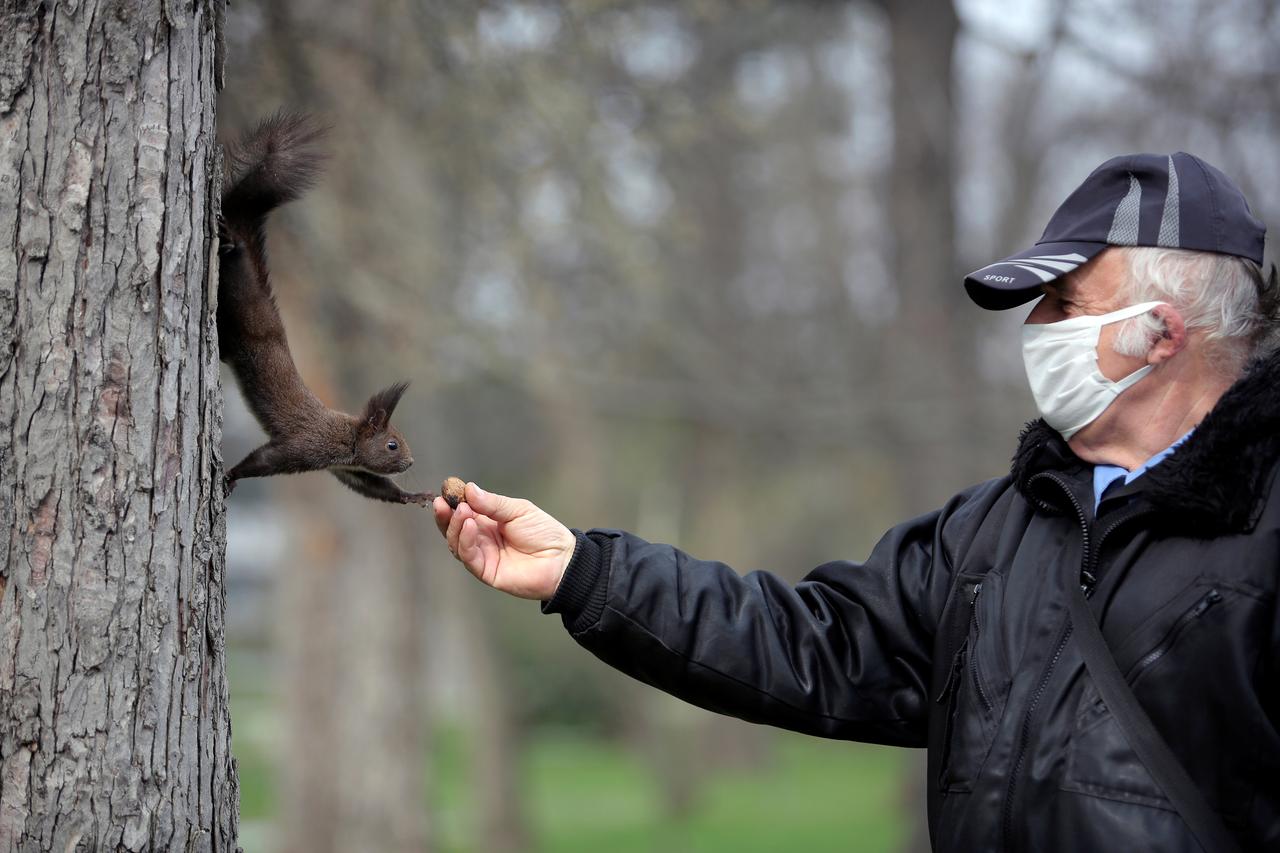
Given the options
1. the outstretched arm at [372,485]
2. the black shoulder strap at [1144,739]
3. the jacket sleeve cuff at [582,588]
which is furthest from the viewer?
the outstretched arm at [372,485]

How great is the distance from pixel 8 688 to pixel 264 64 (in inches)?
147

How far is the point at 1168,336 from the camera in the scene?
228 cm

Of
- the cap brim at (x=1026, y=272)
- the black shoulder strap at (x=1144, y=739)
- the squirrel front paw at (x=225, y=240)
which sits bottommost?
the black shoulder strap at (x=1144, y=739)

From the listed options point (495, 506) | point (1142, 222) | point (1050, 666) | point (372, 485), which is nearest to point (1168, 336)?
point (1142, 222)

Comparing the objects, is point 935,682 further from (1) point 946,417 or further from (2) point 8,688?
(1) point 946,417

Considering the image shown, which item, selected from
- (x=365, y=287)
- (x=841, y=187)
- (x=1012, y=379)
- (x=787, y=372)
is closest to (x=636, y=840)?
(x=787, y=372)

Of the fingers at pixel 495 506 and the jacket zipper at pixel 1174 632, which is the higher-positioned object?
the fingers at pixel 495 506

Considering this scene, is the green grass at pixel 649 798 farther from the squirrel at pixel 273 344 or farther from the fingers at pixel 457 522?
the fingers at pixel 457 522

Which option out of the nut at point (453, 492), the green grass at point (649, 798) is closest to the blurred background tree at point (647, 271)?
the green grass at point (649, 798)

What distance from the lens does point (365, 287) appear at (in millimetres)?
7188

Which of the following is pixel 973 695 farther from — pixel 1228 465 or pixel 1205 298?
pixel 1205 298

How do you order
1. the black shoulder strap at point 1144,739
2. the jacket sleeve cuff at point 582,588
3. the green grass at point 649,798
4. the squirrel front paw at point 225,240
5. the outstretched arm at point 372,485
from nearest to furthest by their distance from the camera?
the black shoulder strap at point 1144,739 → the jacket sleeve cuff at point 582,588 → the squirrel front paw at point 225,240 → the outstretched arm at point 372,485 → the green grass at point 649,798

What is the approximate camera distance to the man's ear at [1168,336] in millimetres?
2273

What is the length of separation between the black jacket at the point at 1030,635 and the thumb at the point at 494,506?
17 cm
